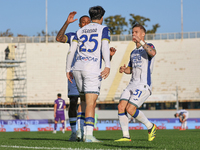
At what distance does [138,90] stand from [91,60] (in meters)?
1.38

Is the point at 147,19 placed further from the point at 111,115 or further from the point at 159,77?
the point at 111,115

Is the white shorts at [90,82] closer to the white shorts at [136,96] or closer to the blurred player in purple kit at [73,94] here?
the blurred player in purple kit at [73,94]

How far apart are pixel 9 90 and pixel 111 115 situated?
13928 mm

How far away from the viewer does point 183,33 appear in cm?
4375

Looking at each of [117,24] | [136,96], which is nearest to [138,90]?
[136,96]

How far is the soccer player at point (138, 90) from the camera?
6551mm

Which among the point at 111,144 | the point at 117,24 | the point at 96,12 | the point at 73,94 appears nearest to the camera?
the point at 111,144

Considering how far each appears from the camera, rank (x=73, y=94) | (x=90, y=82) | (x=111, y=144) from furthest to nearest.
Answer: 1. (x=73, y=94)
2. (x=90, y=82)
3. (x=111, y=144)

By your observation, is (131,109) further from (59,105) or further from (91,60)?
(59,105)

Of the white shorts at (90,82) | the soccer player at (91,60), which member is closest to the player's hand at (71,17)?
the soccer player at (91,60)

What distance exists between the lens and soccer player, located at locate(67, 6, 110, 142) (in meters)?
5.61

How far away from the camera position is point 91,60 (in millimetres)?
5711

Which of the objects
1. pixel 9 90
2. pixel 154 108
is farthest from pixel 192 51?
pixel 9 90

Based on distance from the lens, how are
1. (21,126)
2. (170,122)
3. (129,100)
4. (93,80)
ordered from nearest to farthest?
(93,80) → (129,100) → (21,126) → (170,122)
